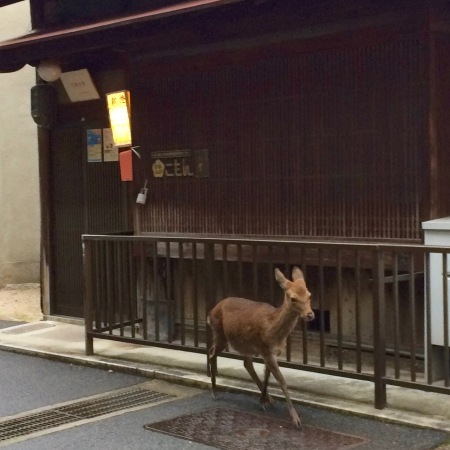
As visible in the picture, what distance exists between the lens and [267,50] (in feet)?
25.3

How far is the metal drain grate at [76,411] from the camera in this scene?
6.02 metres

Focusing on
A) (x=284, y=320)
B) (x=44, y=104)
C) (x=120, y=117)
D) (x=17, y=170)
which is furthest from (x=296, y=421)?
(x=17, y=170)

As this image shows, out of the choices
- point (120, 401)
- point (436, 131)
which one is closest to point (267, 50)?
point (436, 131)

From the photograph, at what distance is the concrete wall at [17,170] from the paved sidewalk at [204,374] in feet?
12.9

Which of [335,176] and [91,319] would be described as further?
[91,319]

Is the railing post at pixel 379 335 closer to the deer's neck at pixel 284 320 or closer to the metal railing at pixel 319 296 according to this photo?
the metal railing at pixel 319 296

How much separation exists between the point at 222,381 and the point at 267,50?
325 centimetres

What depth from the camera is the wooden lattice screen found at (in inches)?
268

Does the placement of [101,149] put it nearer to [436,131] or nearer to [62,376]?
[62,376]

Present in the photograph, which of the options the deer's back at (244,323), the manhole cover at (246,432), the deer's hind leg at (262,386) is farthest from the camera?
the deer's hind leg at (262,386)

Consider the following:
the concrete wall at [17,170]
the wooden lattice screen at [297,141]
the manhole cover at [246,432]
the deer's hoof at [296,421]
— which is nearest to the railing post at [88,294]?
the wooden lattice screen at [297,141]

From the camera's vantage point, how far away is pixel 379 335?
5.98 metres

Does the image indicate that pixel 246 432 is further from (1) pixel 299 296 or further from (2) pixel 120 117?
(2) pixel 120 117

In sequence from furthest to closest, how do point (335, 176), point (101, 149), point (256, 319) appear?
point (101, 149)
point (335, 176)
point (256, 319)
